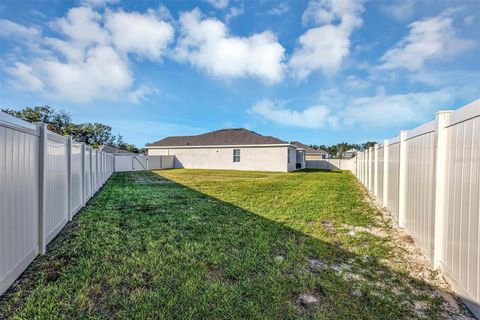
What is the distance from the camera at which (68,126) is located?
129 ft

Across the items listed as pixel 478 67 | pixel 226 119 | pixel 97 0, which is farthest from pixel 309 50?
pixel 226 119

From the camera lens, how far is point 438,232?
2816 millimetres

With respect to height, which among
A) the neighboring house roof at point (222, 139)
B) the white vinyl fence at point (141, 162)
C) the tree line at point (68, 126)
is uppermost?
the tree line at point (68, 126)

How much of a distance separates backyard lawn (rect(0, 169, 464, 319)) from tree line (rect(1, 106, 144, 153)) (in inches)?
1281

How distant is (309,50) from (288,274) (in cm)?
1185

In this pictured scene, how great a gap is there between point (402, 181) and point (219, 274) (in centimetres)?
404

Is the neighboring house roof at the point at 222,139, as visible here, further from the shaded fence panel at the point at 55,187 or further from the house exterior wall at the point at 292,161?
the shaded fence panel at the point at 55,187

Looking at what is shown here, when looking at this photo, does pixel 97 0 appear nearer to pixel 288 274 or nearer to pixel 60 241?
pixel 60 241

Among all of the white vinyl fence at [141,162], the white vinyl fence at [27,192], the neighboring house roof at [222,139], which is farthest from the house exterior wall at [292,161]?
the white vinyl fence at [27,192]

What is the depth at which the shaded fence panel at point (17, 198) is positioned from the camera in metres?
2.20

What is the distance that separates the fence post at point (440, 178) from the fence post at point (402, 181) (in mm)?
1851

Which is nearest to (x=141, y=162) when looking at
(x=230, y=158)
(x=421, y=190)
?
(x=230, y=158)

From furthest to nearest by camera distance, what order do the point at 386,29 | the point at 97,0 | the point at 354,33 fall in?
the point at 354,33, the point at 386,29, the point at 97,0

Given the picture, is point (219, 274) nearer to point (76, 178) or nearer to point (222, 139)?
point (76, 178)
